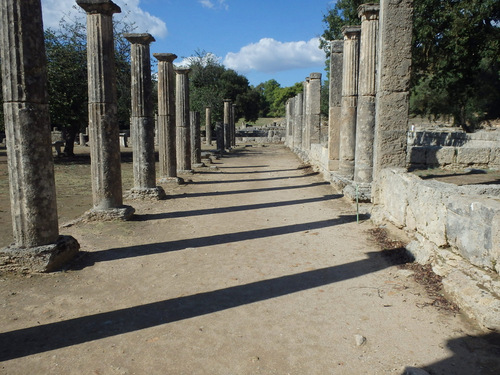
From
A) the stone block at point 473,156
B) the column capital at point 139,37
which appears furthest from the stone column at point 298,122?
the column capital at point 139,37

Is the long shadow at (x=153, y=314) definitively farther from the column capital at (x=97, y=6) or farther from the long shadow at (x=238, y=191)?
the long shadow at (x=238, y=191)

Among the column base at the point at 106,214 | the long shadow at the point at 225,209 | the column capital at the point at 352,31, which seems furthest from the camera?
the column capital at the point at 352,31

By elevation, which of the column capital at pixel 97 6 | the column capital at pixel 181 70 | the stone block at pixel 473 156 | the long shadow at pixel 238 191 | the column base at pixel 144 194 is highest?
the column capital at pixel 181 70

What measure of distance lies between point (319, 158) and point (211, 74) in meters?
32.8

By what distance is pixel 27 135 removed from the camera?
5430 mm

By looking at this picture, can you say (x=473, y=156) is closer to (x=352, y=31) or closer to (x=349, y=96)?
(x=349, y=96)

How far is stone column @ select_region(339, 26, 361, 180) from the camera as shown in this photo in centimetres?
1159

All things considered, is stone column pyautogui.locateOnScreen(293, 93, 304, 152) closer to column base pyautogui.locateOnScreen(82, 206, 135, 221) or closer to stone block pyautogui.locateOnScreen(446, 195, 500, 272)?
column base pyautogui.locateOnScreen(82, 206, 135, 221)

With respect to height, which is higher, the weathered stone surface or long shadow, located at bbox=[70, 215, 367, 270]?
the weathered stone surface

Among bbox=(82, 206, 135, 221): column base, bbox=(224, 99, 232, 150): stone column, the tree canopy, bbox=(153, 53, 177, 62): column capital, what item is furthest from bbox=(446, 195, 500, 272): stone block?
bbox=(224, 99, 232, 150): stone column

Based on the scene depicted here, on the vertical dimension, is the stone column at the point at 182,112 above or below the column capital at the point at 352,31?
below

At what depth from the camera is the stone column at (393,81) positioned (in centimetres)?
776

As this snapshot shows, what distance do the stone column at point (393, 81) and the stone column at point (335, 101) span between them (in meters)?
5.53

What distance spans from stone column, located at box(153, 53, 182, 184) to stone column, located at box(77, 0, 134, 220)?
180 inches
